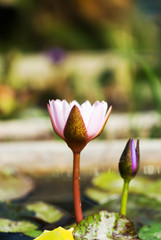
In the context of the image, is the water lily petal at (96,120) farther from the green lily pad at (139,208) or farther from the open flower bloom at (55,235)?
the green lily pad at (139,208)

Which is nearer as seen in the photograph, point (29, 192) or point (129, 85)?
point (29, 192)

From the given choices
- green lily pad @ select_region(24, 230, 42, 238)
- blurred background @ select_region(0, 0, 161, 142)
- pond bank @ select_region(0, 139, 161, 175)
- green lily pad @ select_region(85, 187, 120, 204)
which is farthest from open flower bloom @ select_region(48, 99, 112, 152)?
blurred background @ select_region(0, 0, 161, 142)

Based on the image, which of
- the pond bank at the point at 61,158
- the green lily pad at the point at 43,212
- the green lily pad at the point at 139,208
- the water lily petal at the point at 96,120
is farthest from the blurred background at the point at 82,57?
the water lily petal at the point at 96,120

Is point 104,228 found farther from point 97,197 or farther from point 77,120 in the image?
point 97,197

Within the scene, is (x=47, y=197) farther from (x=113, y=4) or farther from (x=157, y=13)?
(x=157, y=13)

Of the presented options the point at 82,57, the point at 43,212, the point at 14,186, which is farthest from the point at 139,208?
the point at 82,57

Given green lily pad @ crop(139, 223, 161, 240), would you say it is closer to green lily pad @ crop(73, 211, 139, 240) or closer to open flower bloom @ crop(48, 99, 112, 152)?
green lily pad @ crop(73, 211, 139, 240)

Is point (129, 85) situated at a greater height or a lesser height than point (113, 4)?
lesser

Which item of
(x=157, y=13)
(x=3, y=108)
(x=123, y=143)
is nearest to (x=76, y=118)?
(x=123, y=143)
